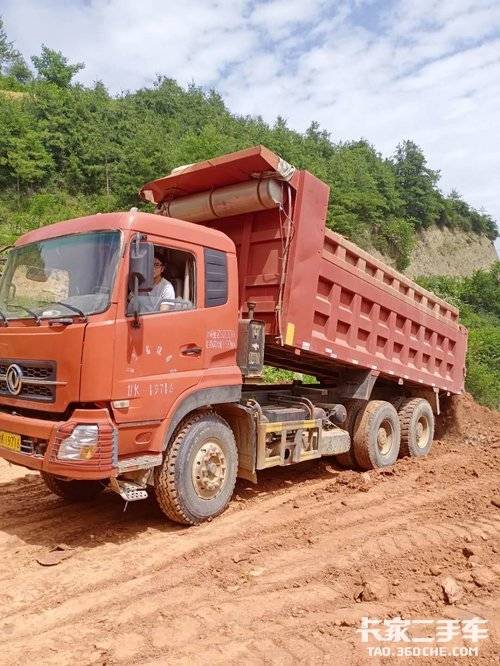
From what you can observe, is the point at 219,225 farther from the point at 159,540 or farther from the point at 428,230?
the point at 428,230

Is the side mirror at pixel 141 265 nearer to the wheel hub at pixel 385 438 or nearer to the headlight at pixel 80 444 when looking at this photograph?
the headlight at pixel 80 444

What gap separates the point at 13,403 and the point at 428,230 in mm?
42980

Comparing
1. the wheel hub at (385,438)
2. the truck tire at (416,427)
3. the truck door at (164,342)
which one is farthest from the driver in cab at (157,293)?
the truck tire at (416,427)

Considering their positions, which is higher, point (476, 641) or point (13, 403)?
point (13, 403)

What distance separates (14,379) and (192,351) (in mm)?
1395

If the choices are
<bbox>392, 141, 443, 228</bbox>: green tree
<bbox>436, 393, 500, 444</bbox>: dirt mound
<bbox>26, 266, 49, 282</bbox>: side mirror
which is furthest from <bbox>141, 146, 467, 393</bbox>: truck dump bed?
<bbox>392, 141, 443, 228</bbox>: green tree

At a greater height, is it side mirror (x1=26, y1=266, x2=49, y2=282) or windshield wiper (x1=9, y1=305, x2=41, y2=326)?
side mirror (x1=26, y1=266, x2=49, y2=282)

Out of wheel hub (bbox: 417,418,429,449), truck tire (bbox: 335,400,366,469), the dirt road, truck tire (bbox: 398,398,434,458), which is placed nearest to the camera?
the dirt road

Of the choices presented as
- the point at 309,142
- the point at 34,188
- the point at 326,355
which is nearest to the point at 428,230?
the point at 309,142

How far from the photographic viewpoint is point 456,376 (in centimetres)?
852

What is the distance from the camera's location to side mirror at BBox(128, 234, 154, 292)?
3.85 m

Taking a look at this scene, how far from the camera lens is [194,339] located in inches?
175

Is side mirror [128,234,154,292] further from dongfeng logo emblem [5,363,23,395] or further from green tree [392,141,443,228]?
green tree [392,141,443,228]

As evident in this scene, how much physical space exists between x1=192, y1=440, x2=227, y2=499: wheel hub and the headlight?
960mm
